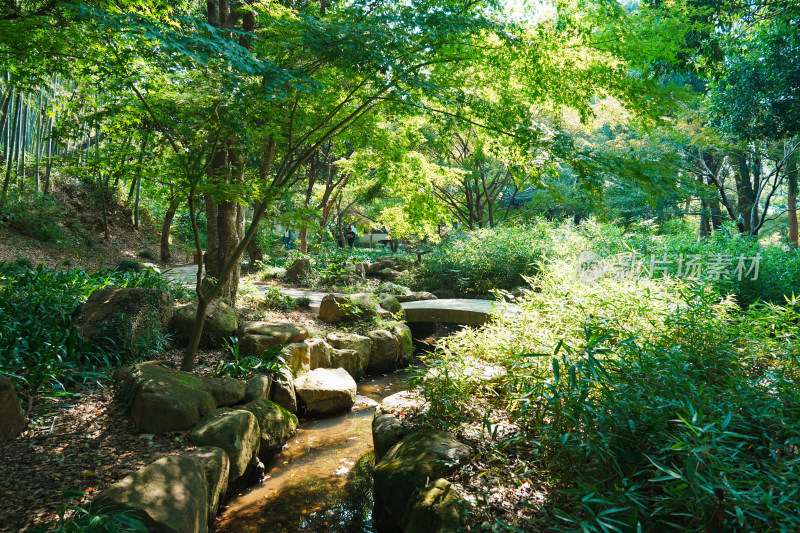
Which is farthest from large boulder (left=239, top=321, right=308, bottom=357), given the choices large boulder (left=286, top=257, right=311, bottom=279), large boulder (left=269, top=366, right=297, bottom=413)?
large boulder (left=286, top=257, right=311, bottom=279)

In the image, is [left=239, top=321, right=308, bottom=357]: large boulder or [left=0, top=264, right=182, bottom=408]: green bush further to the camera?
[left=239, top=321, right=308, bottom=357]: large boulder

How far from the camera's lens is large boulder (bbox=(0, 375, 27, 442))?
300 centimetres

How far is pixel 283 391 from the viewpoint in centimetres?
491

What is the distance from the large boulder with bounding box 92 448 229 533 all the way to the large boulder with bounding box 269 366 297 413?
1865 mm

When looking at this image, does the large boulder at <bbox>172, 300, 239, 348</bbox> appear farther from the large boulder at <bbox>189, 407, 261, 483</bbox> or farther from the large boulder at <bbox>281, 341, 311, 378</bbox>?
the large boulder at <bbox>189, 407, 261, 483</bbox>

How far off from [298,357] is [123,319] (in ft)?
6.19

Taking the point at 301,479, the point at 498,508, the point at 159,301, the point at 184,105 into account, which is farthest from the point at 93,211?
the point at 498,508

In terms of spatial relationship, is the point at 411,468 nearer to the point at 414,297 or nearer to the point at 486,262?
the point at 414,297

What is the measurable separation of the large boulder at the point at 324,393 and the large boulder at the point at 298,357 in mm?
104

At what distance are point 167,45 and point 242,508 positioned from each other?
3263 millimetres

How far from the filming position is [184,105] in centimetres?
375

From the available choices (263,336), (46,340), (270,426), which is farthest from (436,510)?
(46,340)

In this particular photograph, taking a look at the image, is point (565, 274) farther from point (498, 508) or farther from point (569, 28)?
point (498, 508)

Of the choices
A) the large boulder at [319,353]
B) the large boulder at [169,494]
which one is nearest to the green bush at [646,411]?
the large boulder at [169,494]
